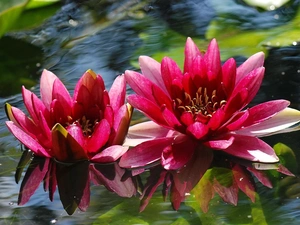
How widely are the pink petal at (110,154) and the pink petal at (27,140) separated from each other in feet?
0.32

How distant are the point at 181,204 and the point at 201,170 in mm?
106

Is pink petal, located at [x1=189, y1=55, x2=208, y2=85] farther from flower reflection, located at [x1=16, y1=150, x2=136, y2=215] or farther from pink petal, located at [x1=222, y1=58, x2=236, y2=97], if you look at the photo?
flower reflection, located at [x1=16, y1=150, x2=136, y2=215]

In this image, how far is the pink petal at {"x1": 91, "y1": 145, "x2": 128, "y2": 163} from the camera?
1.20 m

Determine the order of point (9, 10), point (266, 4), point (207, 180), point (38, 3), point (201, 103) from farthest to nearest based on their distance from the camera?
point (38, 3)
point (266, 4)
point (9, 10)
point (201, 103)
point (207, 180)

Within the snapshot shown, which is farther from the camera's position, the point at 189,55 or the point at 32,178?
the point at 189,55

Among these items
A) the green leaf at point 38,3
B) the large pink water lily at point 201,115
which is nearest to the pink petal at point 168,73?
the large pink water lily at point 201,115

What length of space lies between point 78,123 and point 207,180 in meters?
0.26

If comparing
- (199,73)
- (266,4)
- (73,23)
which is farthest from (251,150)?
(73,23)

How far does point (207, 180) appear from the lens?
114 centimetres

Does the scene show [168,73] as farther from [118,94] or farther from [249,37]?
[249,37]

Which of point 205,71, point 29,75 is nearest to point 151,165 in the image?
point 205,71

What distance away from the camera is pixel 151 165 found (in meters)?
1.19

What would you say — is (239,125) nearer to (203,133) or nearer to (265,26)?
(203,133)

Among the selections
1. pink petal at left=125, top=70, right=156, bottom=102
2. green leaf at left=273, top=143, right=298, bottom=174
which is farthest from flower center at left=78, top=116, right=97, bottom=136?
green leaf at left=273, top=143, right=298, bottom=174
